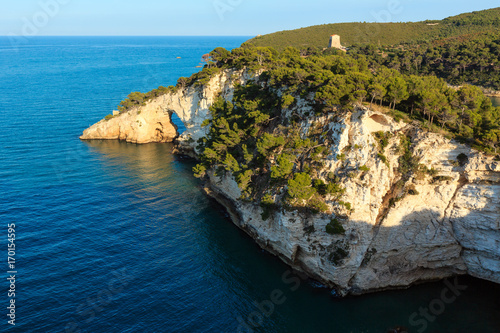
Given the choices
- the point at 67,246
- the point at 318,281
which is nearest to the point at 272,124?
the point at 318,281

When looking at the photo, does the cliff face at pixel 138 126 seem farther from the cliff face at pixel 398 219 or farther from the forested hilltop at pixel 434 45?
the cliff face at pixel 398 219

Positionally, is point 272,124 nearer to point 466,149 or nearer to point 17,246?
point 466,149

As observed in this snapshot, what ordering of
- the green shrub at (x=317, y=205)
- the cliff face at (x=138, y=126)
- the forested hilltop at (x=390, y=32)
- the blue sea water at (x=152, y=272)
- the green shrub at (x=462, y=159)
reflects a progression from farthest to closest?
the forested hilltop at (x=390, y=32), the cliff face at (x=138, y=126), the green shrub at (x=317, y=205), the green shrub at (x=462, y=159), the blue sea water at (x=152, y=272)

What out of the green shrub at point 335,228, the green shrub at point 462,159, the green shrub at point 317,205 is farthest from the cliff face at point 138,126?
the green shrub at point 462,159

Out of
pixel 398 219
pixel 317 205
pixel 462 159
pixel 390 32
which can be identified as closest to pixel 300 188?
pixel 317 205

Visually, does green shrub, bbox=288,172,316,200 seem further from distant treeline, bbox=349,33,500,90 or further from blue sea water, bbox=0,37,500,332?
distant treeline, bbox=349,33,500,90

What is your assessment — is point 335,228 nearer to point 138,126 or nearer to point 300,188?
point 300,188
